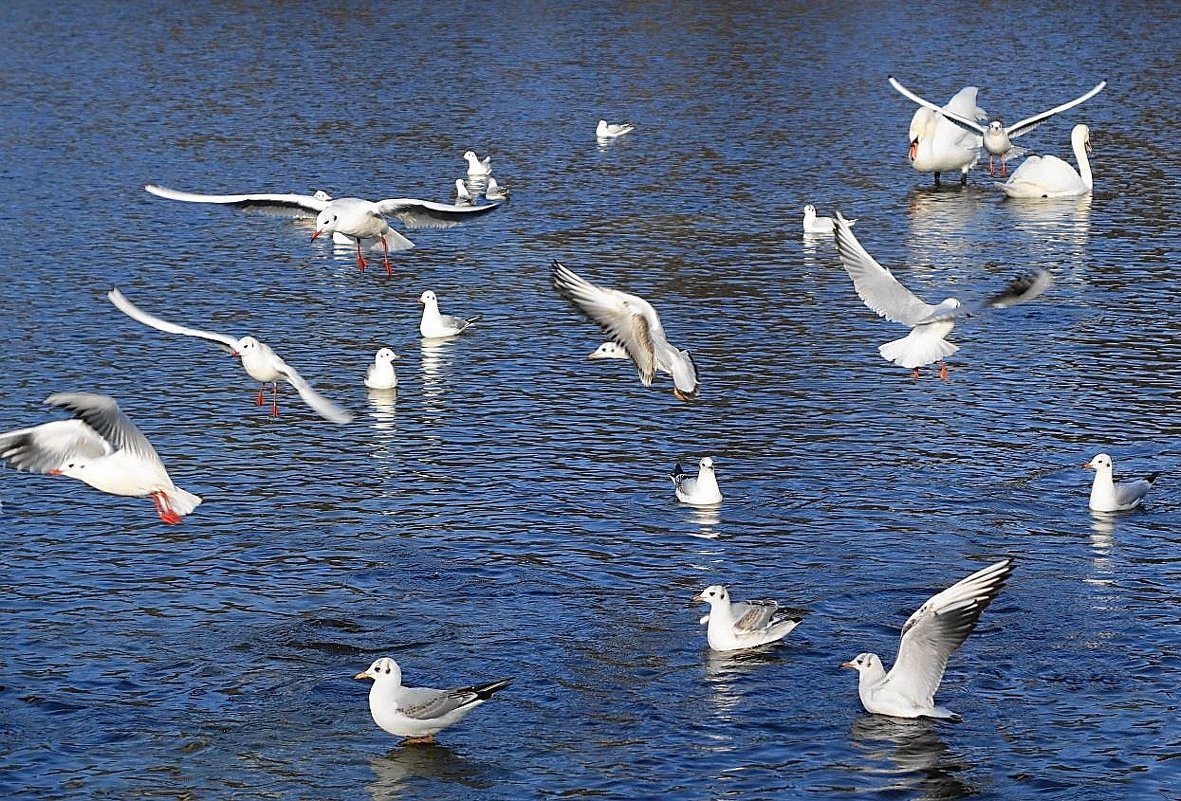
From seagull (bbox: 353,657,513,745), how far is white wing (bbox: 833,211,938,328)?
745 centimetres

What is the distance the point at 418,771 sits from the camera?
13695 mm

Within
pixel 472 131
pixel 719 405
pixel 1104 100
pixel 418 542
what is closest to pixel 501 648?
pixel 418 542

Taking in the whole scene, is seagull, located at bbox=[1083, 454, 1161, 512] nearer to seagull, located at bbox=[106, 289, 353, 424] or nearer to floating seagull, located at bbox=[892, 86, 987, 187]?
seagull, located at bbox=[106, 289, 353, 424]

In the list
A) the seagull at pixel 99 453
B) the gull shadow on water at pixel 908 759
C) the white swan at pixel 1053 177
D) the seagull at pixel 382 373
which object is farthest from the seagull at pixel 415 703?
the white swan at pixel 1053 177

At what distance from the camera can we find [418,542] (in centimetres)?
1805

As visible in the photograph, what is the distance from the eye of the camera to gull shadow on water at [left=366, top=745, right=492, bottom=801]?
13.4m

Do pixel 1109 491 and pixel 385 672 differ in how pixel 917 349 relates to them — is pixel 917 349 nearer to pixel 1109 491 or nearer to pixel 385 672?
pixel 1109 491

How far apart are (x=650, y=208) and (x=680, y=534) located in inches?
625

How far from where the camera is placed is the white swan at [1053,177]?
34.0 metres

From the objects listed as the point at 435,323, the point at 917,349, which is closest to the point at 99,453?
the point at 917,349

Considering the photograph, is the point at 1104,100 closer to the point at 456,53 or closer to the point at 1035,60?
the point at 1035,60

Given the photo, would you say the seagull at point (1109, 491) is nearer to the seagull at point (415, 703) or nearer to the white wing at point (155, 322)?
the seagull at point (415, 703)

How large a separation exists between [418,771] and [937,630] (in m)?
3.77

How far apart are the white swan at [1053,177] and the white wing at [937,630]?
21247 millimetres
